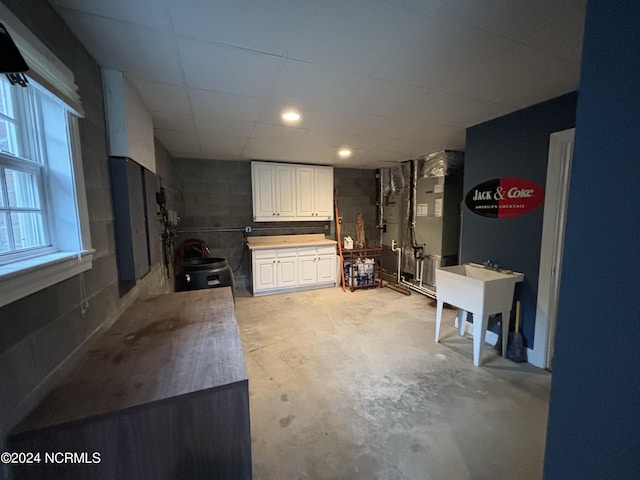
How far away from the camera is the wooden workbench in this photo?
0.82 m

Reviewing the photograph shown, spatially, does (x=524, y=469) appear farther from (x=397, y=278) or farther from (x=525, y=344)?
(x=397, y=278)

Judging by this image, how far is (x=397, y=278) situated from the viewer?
4.73 m

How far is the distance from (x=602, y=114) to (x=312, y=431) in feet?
6.33

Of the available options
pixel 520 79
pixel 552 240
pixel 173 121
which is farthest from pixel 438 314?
pixel 173 121

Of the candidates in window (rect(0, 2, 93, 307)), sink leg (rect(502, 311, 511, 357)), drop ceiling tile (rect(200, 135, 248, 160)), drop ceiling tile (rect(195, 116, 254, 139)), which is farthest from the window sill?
sink leg (rect(502, 311, 511, 357))

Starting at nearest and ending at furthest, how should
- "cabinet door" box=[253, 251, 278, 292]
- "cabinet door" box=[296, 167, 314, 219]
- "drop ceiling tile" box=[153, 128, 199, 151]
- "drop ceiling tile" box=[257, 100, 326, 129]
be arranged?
1. "drop ceiling tile" box=[257, 100, 326, 129]
2. "drop ceiling tile" box=[153, 128, 199, 151]
3. "cabinet door" box=[253, 251, 278, 292]
4. "cabinet door" box=[296, 167, 314, 219]

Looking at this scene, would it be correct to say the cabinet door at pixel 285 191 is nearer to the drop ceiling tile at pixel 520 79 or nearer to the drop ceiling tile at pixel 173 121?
the drop ceiling tile at pixel 173 121

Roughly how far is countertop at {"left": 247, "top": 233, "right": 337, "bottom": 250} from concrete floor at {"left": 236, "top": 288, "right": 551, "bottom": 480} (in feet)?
4.85

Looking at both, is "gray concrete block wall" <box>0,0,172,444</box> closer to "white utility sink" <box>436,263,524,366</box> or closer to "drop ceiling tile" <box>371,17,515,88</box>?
"drop ceiling tile" <box>371,17,515,88</box>

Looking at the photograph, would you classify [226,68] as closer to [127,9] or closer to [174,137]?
[127,9]

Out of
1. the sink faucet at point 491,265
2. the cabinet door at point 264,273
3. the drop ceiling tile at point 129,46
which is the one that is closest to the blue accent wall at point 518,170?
the sink faucet at point 491,265

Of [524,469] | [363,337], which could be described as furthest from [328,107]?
[524,469]

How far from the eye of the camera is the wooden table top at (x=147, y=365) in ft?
2.90

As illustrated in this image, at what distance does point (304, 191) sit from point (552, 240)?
133 inches
